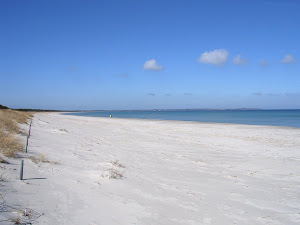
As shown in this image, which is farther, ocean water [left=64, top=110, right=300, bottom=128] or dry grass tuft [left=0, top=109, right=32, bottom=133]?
ocean water [left=64, top=110, right=300, bottom=128]

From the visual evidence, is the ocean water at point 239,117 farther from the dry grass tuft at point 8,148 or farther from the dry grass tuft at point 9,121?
the dry grass tuft at point 8,148

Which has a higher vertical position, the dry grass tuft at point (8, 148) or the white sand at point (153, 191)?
the dry grass tuft at point (8, 148)

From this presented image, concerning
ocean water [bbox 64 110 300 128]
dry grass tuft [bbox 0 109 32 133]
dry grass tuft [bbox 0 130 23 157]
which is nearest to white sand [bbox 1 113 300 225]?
dry grass tuft [bbox 0 130 23 157]

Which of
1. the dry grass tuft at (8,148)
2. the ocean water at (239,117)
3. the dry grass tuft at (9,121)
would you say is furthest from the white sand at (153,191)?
the ocean water at (239,117)

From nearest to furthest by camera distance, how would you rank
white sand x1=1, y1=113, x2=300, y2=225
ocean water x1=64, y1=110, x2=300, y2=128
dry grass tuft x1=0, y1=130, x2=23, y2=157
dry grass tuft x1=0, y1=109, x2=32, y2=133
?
white sand x1=1, y1=113, x2=300, y2=225
dry grass tuft x1=0, y1=130, x2=23, y2=157
dry grass tuft x1=0, y1=109, x2=32, y2=133
ocean water x1=64, y1=110, x2=300, y2=128

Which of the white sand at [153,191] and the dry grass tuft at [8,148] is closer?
the white sand at [153,191]

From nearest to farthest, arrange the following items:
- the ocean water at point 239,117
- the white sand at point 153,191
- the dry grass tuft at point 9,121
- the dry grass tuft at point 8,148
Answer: the white sand at point 153,191 → the dry grass tuft at point 8,148 → the dry grass tuft at point 9,121 → the ocean water at point 239,117

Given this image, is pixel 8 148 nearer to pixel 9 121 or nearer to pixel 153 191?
pixel 153 191

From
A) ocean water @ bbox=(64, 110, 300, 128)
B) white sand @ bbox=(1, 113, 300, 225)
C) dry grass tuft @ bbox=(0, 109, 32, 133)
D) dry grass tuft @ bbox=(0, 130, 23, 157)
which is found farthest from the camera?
ocean water @ bbox=(64, 110, 300, 128)

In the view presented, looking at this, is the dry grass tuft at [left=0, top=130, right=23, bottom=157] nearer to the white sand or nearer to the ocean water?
the white sand

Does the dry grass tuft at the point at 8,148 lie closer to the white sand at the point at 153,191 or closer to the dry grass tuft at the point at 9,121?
the white sand at the point at 153,191

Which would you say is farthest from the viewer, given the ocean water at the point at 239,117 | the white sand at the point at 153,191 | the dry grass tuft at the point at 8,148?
the ocean water at the point at 239,117

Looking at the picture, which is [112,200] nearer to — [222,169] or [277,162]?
[222,169]

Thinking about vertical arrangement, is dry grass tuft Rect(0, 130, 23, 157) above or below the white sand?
above
